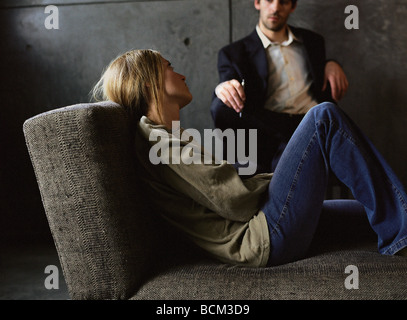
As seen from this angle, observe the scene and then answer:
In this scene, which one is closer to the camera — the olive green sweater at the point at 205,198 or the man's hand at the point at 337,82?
the olive green sweater at the point at 205,198

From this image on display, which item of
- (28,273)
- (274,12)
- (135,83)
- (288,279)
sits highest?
(274,12)

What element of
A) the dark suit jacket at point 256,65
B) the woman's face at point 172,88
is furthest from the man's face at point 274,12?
the woman's face at point 172,88

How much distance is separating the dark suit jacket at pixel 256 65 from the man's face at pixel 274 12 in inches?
4.5

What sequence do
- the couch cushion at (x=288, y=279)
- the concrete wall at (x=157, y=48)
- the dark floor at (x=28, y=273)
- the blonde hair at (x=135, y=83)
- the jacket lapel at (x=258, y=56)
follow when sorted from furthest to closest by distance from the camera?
the concrete wall at (x=157, y=48) → the jacket lapel at (x=258, y=56) → the dark floor at (x=28, y=273) → the blonde hair at (x=135, y=83) → the couch cushion at (x=288, y=279)

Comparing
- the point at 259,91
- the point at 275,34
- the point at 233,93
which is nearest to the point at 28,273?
→ the point at 233,93

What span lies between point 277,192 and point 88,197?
0.59 metres

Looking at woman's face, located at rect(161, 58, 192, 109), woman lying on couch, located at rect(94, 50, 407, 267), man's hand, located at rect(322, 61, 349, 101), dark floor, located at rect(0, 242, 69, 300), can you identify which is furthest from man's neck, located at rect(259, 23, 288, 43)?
dark floor, located at rect(0, 242, 69, 300)

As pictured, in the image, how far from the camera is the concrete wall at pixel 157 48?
339 cm

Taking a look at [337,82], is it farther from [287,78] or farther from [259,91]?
[259,91]

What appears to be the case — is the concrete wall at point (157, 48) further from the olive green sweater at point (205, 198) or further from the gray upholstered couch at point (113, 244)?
the gray upholstered couch at point (113, 244)

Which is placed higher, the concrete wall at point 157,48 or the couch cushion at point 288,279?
the concrete wall at point 157,48

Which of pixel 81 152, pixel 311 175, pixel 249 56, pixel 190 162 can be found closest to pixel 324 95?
pixel 249 56

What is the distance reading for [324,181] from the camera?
1.53 metres

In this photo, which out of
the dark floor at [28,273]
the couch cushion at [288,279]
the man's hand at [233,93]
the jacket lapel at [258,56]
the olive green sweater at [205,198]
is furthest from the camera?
the jacket lapel at [258,56]
